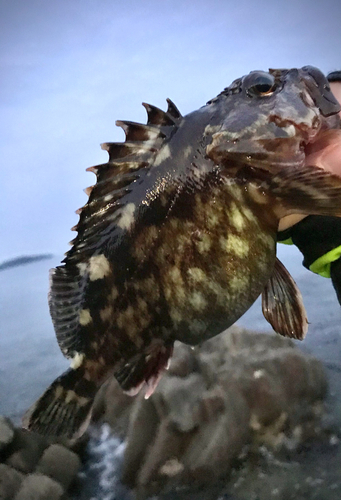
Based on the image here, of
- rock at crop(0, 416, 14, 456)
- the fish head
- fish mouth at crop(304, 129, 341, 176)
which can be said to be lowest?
rock at crop(0, 416, 14, 456)

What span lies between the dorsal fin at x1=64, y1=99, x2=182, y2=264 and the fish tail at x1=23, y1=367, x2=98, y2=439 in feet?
1.94

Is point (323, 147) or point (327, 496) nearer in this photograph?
point (323, 147)

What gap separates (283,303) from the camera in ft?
5.33

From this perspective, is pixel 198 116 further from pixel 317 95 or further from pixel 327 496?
pixel 327 496

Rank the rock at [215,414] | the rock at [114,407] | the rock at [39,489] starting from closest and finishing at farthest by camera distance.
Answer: the rock at [39,489] < the rock at [215,414] < the rock at [114,407]

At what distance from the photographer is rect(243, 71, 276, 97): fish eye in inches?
51.9

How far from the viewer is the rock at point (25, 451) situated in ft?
12.5

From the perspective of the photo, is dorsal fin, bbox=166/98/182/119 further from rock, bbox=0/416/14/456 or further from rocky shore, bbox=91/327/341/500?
rock, bbox=0/416/14/456

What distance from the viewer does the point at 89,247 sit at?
159 cm

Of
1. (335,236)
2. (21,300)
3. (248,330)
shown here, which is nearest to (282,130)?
(335,236)

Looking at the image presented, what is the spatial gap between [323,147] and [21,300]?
19.4 meters

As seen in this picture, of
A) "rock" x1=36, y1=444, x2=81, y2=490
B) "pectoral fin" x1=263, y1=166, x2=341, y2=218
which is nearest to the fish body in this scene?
"pectoral fin" x1=263, y1=166, x2=341, y2=218

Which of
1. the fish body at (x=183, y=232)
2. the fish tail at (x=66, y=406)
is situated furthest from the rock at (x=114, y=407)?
the fish body at (x=183, y=232)

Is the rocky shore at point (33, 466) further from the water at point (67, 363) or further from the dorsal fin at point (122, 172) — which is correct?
the dorsal fin at point (122, 172)
